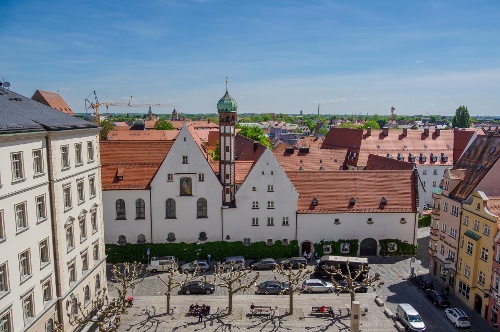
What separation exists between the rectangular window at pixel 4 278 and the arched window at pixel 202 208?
30.5 metres

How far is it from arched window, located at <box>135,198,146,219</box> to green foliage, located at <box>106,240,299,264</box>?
360 cm

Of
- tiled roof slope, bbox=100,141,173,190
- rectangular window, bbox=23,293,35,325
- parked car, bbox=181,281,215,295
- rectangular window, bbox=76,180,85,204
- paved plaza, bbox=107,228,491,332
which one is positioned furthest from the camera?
tiled roof slope, bbox=100,141,173,190

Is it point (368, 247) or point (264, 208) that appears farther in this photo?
point (368, 247)

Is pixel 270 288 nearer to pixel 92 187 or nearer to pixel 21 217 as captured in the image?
pixel 92 187

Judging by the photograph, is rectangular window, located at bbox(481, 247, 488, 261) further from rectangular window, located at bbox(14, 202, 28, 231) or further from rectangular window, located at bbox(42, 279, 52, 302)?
rectangular window, located at bbox(14, 202, 28, 231)

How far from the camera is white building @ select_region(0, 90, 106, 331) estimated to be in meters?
29.0

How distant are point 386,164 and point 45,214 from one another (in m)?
56.6

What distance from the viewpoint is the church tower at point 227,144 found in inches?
2288

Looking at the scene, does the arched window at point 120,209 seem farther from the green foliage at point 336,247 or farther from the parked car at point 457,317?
the parked car at point 457,317

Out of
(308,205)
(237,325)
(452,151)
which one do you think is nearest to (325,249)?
(308,205)

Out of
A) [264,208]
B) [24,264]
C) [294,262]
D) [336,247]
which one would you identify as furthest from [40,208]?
[336,247]

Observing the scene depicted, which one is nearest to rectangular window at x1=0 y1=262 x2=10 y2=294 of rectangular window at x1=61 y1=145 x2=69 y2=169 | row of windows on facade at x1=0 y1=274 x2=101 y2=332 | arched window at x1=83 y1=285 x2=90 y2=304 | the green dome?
row of windows on facade at x1=0 y1=274 x2=101 y2=332

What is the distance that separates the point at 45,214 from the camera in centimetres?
3375

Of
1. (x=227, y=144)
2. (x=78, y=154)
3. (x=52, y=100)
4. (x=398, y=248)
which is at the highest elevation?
(x=52, y=100)
